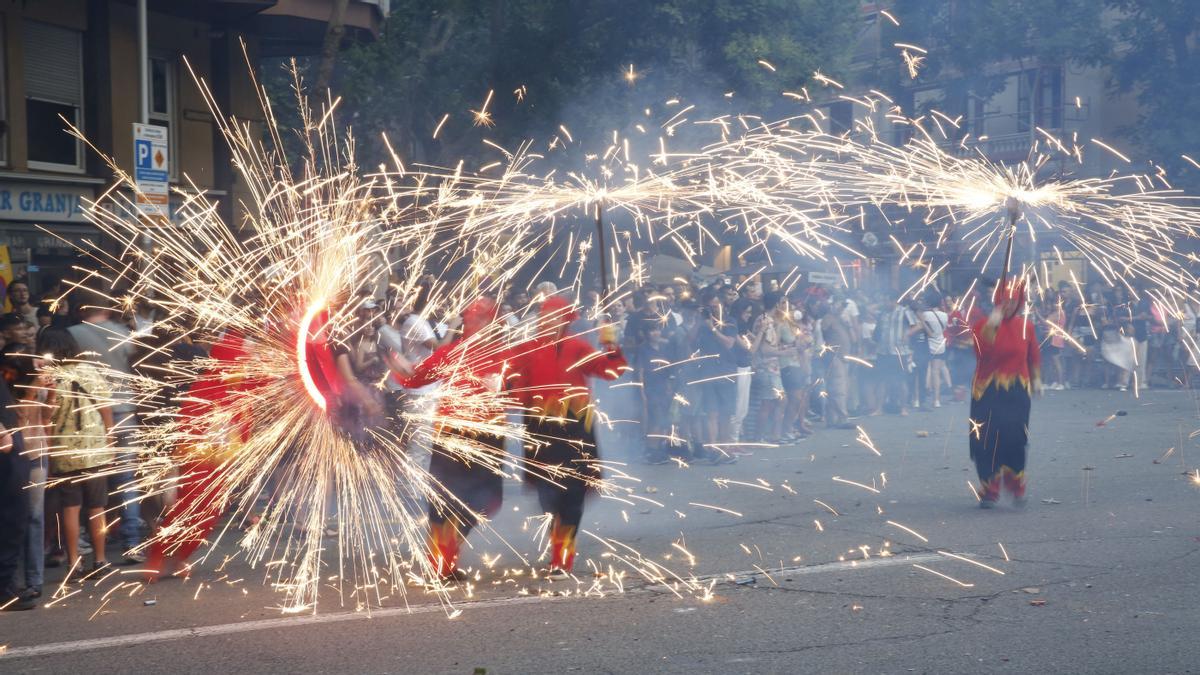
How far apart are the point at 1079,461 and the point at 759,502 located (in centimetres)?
364

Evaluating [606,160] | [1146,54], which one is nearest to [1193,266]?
[1146,54]

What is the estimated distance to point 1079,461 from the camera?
476 inches

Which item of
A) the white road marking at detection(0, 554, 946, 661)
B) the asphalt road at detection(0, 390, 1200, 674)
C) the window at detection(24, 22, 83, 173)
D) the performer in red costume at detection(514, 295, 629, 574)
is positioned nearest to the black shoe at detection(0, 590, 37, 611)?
the asphalt road at detection(0, 390, 1200, 674)

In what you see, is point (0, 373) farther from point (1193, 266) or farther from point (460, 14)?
point (1193, 266)

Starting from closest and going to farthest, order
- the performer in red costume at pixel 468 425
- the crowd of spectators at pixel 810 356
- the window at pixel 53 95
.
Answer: the performer in red costume at pixel 468 425
the crowd of spectators at pixel 810 356
the window at pixel 53 95

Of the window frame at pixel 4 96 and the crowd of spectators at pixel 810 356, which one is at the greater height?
the window frame at pixel 4 96

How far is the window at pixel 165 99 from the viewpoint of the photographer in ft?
54.5

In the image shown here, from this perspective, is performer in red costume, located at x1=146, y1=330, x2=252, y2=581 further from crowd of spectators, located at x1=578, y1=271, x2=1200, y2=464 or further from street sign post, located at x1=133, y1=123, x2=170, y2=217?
street sign post, located at x1=133, y1=123, x2=170, y2=217

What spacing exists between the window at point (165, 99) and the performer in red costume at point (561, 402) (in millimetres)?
10352

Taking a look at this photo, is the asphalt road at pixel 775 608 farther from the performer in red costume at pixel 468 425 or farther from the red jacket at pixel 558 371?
the red jacket at pixel 558 371

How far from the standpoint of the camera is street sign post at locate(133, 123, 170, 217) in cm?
1139

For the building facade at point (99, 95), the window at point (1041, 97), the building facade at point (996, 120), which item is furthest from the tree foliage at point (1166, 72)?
the building facade at point (99, 95)

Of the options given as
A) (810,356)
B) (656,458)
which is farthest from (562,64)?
(656,458)

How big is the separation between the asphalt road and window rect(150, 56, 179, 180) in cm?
869
